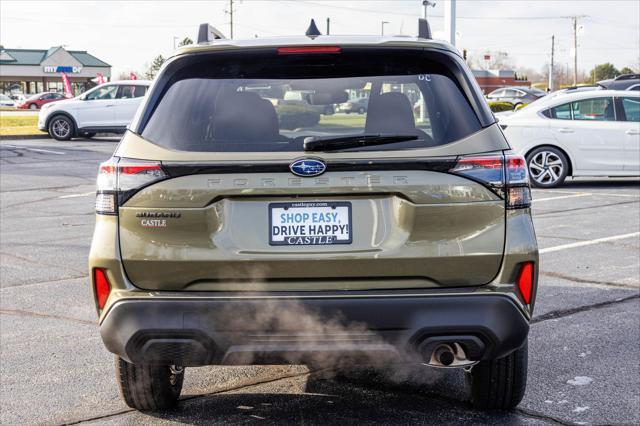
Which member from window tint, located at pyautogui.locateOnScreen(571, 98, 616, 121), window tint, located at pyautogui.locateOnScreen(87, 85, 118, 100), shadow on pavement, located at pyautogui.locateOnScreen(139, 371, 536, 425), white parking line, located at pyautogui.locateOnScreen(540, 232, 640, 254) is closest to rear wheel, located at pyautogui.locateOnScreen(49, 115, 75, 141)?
window tint, located at pyautogui.locateOnScreen(87, 85, 118, 100)

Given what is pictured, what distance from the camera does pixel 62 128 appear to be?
85.8ft

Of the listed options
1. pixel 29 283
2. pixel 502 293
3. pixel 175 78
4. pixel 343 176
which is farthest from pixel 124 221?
pixel 29 283

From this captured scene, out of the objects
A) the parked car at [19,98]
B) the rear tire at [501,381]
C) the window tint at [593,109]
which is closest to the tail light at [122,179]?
the rear tire at [501,381]

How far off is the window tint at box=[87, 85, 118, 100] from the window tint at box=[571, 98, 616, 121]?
51.8 feet

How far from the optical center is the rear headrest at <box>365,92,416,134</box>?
3600 mm

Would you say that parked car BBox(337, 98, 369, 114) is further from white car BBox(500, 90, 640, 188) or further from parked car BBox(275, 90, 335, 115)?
white car BBox(500, 90, 640, 188)

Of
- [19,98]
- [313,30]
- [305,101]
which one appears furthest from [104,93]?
[19,98]

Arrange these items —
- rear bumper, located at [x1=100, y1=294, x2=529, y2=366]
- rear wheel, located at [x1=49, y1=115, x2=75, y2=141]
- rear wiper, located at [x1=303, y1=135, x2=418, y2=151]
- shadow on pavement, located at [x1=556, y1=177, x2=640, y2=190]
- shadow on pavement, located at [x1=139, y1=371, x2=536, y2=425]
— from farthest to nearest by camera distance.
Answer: rear wheel, located at [x1=49, y1=115, x2=75, y2=141]
shadow on pavement, located at [x1=556, y1=177, x2=640, y2=190]
shadow on pavement, located at [x1=139, y1=371, x2=536, y2=425]
rear wiper, located at [x1=303, y1=135, x2=418, y2=151]
rear bumper, located at [x1=100, y1=294, x2=529, y2=366]

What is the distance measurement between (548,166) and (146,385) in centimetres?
1118

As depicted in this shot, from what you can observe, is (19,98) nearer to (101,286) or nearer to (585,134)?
(585,134)

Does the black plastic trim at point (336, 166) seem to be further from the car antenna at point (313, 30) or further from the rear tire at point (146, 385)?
the rear tire at point (146, 385)

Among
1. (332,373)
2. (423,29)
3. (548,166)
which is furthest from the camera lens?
(548,166)

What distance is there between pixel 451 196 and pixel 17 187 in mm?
12563

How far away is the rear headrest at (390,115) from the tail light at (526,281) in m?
0.74
